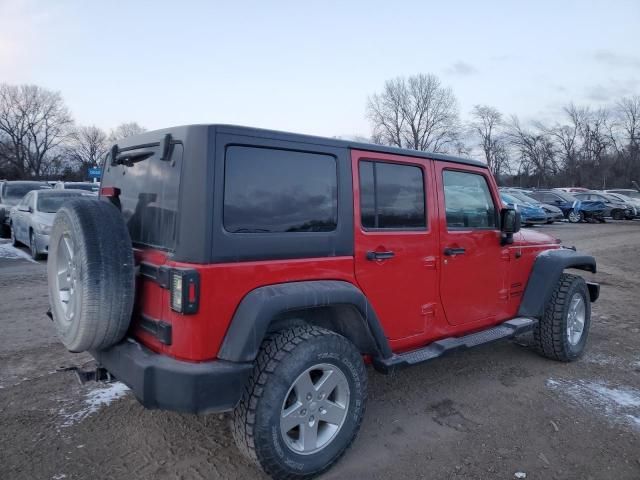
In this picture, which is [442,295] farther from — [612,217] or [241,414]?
[612,217]

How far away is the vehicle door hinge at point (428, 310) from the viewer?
3498 mm

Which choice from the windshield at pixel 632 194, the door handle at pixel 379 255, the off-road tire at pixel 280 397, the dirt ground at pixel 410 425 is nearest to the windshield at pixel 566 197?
the windshield at pixel 632 194

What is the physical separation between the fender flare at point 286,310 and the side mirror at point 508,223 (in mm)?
1717

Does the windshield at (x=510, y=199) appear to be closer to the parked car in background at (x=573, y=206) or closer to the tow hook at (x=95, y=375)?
the parked car in background at (x=573, y=206)

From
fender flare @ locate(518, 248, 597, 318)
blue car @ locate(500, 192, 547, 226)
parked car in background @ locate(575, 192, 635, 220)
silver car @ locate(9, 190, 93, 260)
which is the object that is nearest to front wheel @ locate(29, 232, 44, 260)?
silver car @ locate(9, 190, 93, 260)

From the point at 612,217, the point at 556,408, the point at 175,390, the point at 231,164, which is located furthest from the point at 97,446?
the point at 612,217

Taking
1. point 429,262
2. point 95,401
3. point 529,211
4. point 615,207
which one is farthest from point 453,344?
point 615,207

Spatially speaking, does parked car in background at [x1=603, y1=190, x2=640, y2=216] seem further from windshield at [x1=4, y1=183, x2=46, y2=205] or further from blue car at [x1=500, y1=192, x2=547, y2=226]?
windshield at [x1=4, y1=183, x2=46, y2=205]

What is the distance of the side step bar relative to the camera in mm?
3199

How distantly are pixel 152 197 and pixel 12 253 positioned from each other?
10.6 metres

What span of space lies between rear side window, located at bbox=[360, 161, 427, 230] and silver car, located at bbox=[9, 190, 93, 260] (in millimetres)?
8183

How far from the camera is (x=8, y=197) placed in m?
15.8

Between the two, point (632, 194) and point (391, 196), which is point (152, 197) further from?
point (632, 194)

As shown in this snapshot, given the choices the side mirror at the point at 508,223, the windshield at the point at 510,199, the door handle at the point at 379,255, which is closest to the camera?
the door handle at the point at 379,255
